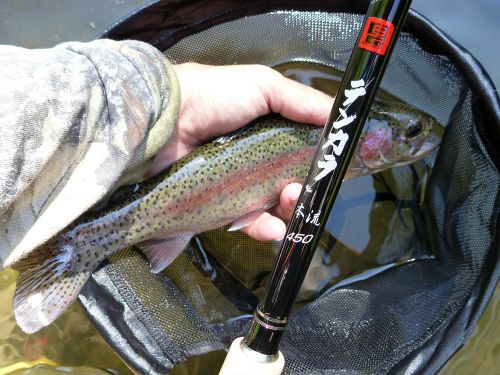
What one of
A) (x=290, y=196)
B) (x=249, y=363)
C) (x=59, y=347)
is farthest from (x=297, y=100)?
(x=59, y=347)

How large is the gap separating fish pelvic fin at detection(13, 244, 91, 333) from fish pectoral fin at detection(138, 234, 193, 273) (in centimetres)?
26

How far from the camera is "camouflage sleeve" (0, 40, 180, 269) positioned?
128 cm

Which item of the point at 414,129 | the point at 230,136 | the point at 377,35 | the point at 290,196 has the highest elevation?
the point at 377,35

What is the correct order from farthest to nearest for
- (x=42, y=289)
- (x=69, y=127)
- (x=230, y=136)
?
(x=230, y=136) → (x=42, y=289) → (x=69, y=127)

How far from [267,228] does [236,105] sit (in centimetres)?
42

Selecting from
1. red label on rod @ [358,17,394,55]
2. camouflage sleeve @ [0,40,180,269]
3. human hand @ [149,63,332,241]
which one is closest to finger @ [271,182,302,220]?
human hand @ [149,63,332,241]

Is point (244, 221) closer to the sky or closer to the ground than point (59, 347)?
closer to the sky

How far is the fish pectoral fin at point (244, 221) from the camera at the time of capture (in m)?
1.82

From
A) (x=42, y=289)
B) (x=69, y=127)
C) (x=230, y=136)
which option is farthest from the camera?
(x=230, y=136)

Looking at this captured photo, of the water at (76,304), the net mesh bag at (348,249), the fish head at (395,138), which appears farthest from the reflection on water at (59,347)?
the fish head at (395,138)

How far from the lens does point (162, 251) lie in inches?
69.1

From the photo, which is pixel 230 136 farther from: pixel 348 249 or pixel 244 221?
pixel 348 249

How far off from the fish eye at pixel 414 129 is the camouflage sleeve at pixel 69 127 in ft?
2.46

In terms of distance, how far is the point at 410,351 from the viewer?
1.58 m
